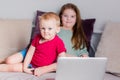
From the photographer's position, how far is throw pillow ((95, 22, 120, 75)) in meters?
1.96

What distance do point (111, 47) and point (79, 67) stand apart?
667 mm

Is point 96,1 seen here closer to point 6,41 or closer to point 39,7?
point 39,7

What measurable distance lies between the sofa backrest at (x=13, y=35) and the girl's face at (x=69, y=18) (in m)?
0.30

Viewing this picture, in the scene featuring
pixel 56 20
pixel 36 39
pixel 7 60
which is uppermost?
pixel 56 20

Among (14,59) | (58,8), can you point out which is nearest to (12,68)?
(14,59)

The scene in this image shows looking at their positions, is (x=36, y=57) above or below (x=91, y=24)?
below

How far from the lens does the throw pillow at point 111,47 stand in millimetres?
1958

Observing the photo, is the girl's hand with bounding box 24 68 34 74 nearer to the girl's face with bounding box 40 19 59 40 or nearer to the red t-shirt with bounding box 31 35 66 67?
the red t-shirt with bounding box 31 35 66 67

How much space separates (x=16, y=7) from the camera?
234 centimetres

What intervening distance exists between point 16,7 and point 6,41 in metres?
0.35

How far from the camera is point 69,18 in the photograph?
2.13m

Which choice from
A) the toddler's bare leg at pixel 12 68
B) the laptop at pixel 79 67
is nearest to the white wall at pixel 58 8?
the toddler's bare leg at pixel 12 68

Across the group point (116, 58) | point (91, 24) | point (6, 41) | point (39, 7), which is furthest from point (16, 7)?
point (116, 58)

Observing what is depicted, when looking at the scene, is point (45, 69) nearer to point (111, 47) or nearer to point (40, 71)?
point (40, 71)
